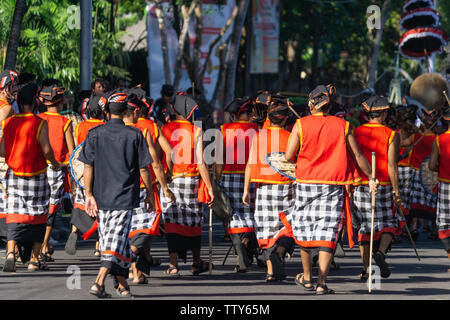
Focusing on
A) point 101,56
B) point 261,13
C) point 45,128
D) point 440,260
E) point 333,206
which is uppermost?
point 261,13

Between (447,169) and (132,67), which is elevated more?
(132,67)

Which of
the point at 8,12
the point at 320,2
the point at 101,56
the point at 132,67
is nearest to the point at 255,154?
the point at 8,12

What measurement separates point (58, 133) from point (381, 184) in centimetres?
387

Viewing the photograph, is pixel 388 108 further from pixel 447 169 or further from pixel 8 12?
pixel 8 12

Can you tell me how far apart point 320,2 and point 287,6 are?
156 centimetres

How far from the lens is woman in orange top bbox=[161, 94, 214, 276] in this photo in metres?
10.6

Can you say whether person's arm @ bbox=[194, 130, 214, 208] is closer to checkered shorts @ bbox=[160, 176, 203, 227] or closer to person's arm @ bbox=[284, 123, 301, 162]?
checkered shorts @ bbox=[160, 176, 203, 227]

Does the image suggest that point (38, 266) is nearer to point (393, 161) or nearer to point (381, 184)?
point (381, 184)

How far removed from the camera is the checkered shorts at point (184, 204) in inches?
419

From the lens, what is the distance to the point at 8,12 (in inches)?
797

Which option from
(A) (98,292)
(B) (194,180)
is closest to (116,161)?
(A) (98,292)

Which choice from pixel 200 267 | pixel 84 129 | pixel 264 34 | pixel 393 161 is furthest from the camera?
pixel 264 34

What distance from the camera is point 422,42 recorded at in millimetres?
25844
